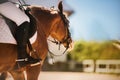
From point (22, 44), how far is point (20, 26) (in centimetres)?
27

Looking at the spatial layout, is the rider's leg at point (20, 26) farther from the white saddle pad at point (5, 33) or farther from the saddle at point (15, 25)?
the white saddle pad at point (5, 33)

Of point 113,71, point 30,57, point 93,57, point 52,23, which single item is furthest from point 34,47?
point 93,57

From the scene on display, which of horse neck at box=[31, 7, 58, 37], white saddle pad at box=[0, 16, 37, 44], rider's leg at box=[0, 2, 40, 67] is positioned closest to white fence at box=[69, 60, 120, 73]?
horse neck at box=[31, 7, 58, 37]

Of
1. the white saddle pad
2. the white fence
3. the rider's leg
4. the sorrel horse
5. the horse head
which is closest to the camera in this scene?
the white saddle pad

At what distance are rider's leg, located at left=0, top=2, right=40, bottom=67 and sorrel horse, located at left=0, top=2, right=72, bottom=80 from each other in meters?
0.13

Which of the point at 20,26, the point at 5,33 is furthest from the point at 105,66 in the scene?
the point at 5,33

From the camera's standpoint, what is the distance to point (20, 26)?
528 centimetres

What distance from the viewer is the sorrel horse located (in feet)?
16.5

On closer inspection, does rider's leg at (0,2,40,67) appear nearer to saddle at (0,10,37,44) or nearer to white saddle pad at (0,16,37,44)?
saddle at (0,10,37,44)

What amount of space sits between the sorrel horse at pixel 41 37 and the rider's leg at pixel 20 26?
0.42 feet

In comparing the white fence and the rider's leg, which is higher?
the rider's leg

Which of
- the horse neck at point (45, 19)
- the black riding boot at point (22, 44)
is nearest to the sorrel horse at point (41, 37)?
the horse neck at point (45, 19)

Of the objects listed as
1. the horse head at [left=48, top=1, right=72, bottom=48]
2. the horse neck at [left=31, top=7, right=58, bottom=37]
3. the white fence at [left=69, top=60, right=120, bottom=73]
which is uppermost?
the horse neck at [left=31, top=7, right=58, bottom=37]

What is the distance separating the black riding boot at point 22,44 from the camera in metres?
5.23
